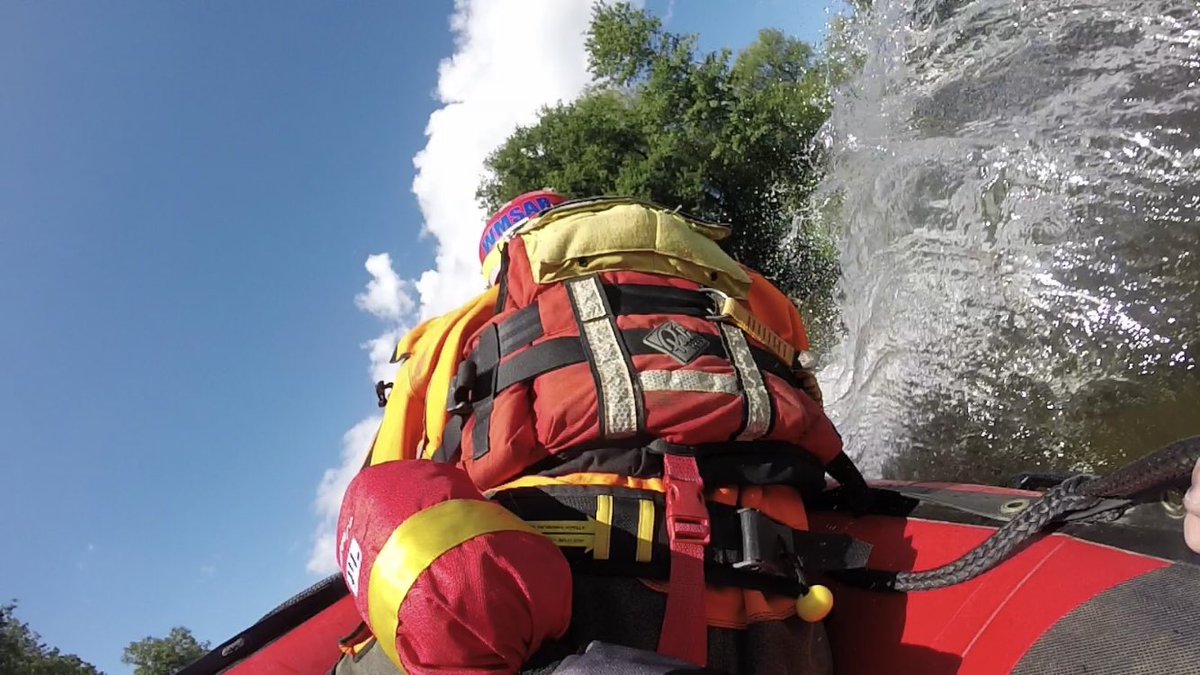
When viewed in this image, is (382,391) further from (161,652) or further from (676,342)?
(161,652)

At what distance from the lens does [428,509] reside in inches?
54.4

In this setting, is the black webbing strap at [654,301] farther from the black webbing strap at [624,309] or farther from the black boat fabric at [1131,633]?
the black boat fabric at [1131,633]

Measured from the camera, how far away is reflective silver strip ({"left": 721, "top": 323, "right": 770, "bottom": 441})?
5.81 feet

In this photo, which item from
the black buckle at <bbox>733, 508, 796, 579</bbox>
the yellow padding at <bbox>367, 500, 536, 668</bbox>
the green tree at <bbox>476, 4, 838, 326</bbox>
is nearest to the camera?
the yellow padding at <bbox>367, 500, 536, 668</bbox>

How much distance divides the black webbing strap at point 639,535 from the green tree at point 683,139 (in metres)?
14.9

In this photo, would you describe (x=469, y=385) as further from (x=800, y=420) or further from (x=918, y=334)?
(x=918, y=334)

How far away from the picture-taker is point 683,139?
19.0m

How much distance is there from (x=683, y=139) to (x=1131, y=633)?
724 inches

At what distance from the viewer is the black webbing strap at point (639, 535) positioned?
5.29 ft

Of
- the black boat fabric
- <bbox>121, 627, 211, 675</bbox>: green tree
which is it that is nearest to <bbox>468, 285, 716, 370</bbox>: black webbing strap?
the black boat fabric

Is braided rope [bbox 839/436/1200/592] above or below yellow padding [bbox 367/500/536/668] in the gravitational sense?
below

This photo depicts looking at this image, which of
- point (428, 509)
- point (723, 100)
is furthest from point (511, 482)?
point (723, 100)

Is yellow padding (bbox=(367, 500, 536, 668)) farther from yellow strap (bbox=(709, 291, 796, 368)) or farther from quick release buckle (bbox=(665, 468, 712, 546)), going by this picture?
yellow strap (bbox=(709, 291, 796, 368))

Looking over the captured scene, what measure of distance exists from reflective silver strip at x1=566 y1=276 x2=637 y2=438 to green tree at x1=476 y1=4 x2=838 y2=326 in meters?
14.7
